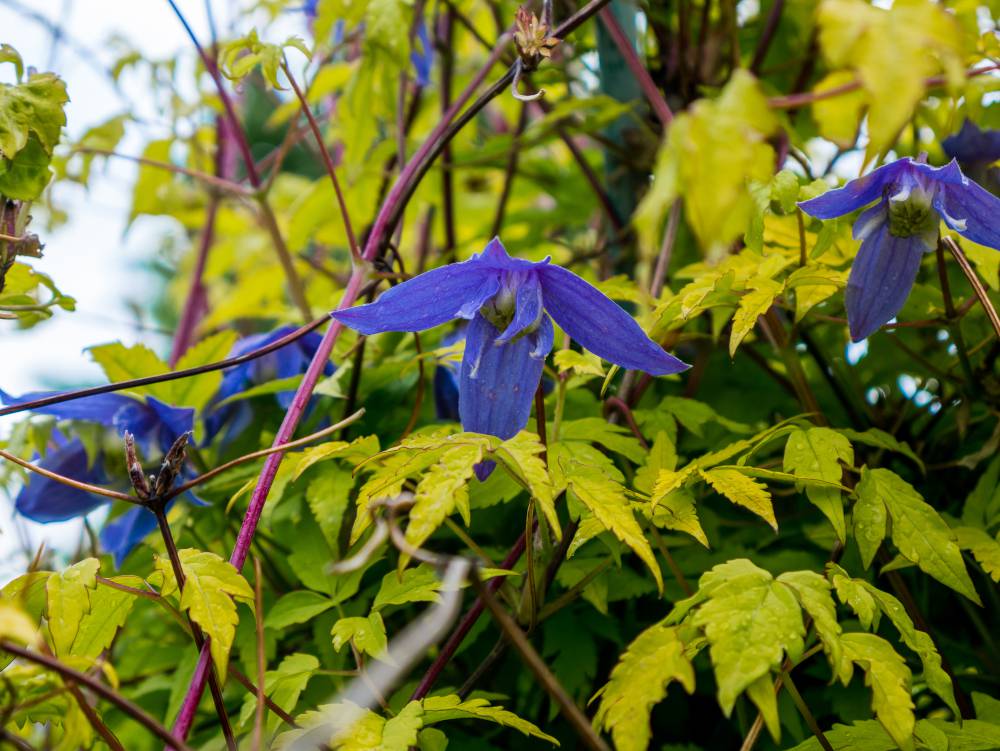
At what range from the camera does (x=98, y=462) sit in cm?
89

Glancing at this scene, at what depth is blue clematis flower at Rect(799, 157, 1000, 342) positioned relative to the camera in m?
0.64

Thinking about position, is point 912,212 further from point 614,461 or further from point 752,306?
point 614,461

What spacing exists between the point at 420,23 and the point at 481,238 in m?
0.34

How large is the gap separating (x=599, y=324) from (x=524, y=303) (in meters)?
0.06

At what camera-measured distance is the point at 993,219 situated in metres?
0.65

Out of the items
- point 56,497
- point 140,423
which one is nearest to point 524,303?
point 140,423

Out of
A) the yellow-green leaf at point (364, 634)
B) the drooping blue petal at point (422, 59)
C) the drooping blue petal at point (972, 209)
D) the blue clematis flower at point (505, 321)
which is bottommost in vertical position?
the yellow-green leaf at point (364, 634)

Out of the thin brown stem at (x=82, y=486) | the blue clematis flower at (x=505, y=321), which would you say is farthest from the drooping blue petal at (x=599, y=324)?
the thin brown stem at (x=82, y=486)

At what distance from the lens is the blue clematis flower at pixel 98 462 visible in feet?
2.78

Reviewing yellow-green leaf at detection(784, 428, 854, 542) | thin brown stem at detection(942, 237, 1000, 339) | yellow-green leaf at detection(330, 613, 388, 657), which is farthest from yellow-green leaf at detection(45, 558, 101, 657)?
thin brown stem at detection(942, 237, 1000, 339)

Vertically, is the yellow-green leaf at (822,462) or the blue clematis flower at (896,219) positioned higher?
the blue clematis flower at (896,219)

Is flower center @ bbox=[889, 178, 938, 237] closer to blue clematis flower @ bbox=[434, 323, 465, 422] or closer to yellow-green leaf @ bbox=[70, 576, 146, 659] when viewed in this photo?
blue clematis flower @ bbox=[434, 323, 465, 422]

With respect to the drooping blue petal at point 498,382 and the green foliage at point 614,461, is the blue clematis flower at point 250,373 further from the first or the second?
the drooping blue petal at point 498,382

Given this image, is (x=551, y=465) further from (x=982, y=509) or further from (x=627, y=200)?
(x=627, y=200)
